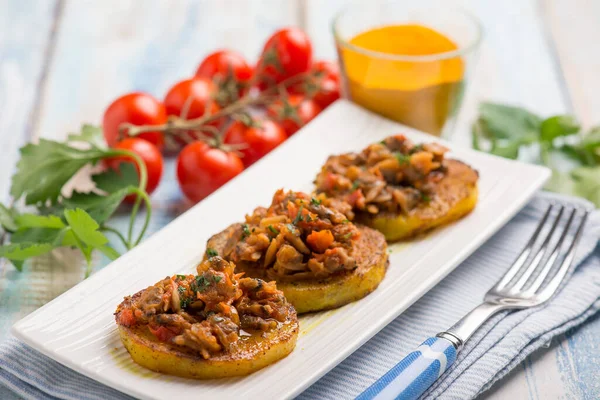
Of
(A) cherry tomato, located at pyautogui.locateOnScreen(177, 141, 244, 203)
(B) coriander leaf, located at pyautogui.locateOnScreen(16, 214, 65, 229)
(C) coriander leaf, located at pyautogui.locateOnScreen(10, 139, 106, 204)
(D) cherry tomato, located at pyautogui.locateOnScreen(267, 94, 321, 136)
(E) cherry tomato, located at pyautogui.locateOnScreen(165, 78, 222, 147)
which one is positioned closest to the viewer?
(B) coriander leaf, located at pyautogui.locateOnScreen(16, 214, 65, 229)

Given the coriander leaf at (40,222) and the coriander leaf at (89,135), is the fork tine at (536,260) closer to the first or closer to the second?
the coriander leaf at (40,222)

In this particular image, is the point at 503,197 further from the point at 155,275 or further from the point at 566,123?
the point at 155,275

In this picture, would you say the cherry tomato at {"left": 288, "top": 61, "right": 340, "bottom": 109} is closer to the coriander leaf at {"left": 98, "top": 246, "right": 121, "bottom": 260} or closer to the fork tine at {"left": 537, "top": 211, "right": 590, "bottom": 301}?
the fork tine at {"left": 537, "top": 211, "right": 590, "bottom": 301}

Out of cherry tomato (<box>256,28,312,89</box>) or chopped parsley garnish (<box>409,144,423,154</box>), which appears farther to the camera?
cherry tomato (<box>256,28,312,89</box>)

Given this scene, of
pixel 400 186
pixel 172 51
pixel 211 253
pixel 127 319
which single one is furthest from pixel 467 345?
pixel 172 51

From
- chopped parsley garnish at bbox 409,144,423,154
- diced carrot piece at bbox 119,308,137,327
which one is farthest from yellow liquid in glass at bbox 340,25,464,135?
diced carrot piece at bbox 119,308,137,327

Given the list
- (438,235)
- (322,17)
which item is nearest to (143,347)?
(438,235)

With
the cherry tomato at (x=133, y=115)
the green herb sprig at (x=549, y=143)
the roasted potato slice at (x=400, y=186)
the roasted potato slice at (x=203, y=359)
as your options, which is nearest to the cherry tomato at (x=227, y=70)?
the cherry tomato at (x=133, y=115)
